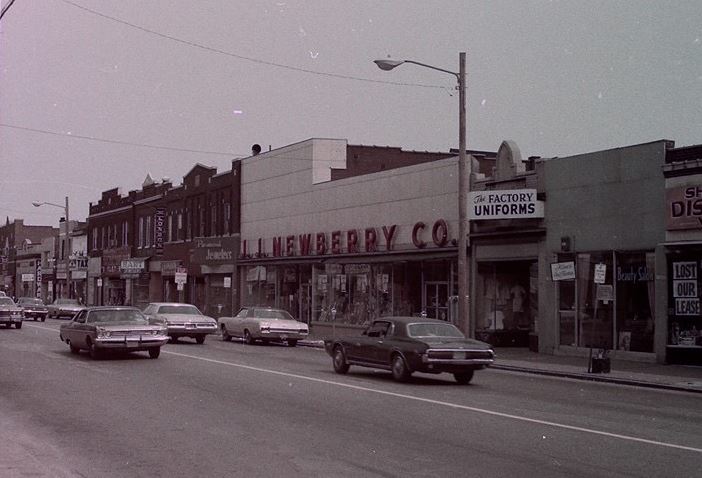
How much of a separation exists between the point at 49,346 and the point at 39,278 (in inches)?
2668

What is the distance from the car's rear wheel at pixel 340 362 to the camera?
19.8 metres

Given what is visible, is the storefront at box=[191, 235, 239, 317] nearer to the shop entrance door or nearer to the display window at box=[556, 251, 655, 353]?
the shop entrance door

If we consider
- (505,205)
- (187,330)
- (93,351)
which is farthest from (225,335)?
(505,205)

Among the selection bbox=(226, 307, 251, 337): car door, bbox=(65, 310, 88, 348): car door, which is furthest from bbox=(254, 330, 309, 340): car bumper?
bbox=(65, 310, 88, 348): car door

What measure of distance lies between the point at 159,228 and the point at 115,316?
3756cm

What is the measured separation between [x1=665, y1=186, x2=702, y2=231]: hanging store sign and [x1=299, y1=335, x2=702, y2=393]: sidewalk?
3.75m

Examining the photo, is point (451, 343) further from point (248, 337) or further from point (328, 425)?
point (248, 337)

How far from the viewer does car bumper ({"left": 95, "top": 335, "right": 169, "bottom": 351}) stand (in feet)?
A: 73.5

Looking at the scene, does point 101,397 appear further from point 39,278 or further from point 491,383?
point 39,278

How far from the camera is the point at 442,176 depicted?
32312 millimetres

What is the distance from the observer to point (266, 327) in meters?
31.3

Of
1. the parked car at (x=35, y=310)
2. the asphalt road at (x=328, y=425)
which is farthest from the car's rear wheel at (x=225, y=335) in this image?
the parked car at (x=35, y=310)

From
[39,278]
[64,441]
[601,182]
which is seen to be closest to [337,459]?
[64,441]

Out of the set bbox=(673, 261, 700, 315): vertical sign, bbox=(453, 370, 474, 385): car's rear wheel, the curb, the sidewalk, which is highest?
bbox=(673, 261, 700, 315): vertical sign
